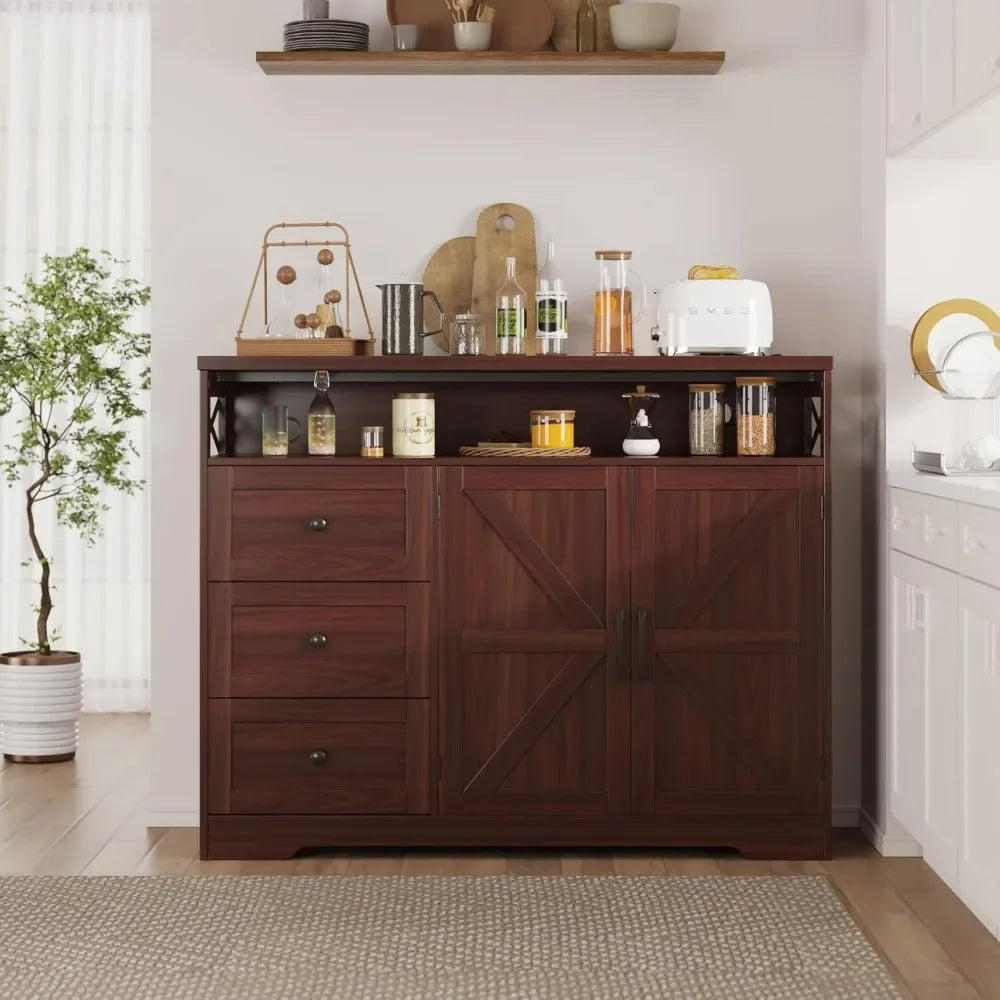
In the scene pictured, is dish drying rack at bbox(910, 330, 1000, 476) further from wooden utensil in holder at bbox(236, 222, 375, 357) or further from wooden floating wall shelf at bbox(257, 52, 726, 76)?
wooden utensil in holder at bbox(236, 222, 375, 357)

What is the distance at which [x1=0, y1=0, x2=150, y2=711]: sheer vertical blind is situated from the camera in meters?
5.03

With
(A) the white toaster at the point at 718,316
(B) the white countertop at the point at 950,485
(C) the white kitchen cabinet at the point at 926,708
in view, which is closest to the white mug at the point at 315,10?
(A) the white toaster at the point at 718,316

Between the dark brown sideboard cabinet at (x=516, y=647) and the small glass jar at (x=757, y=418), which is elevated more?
the small glass jar at (x=757, y=418)

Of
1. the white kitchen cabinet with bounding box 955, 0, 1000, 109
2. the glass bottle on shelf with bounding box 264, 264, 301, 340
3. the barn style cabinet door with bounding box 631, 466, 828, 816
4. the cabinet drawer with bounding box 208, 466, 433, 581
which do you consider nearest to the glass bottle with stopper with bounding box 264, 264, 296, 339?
the glass bottle on shelf with bounding box 264, 264, 301, 340

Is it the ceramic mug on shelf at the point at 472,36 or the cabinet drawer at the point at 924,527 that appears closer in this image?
the cabinet drawer at the point at 924,527

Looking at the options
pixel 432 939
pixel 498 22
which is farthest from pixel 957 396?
pixel 432 939

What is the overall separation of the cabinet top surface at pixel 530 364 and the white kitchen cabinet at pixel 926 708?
22.9 inches

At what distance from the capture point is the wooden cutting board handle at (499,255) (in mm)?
3779

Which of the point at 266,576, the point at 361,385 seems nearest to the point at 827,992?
the point at 266,576

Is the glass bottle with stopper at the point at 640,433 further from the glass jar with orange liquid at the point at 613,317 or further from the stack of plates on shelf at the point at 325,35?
the stack of plates on shelf at the point at 325,35

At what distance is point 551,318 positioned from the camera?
3652 mm

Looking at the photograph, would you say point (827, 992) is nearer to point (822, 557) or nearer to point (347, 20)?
point (822, 557)

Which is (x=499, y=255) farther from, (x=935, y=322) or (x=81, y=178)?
(x=81, y=178)

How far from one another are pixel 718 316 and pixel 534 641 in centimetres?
96
